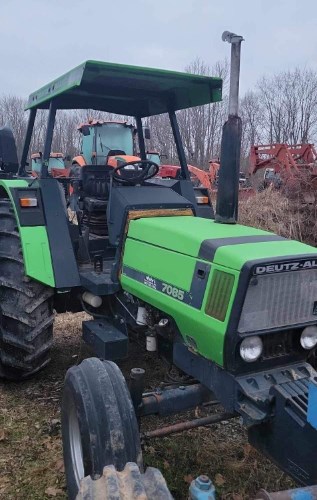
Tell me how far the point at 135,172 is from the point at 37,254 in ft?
3.51

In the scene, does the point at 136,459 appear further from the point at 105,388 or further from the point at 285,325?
the point at 285,325

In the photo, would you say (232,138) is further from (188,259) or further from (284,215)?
(284,215)

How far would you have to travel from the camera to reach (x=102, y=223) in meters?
4.32

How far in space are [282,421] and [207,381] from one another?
0.60m

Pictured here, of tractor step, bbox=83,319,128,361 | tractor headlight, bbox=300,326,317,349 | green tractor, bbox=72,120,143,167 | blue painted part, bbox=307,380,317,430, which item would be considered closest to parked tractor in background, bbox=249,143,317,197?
green tractor, bbox=72,120,143,167

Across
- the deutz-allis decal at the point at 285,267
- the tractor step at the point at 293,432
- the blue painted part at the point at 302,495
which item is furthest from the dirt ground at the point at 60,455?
the deutz-allis decal at the point at 285,267

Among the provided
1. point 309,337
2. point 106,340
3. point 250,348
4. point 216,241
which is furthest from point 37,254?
point 309,337

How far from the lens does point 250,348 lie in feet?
8.20

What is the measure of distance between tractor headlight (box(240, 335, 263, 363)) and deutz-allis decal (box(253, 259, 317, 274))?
33cm

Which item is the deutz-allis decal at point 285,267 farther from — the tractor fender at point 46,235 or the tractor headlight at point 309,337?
the tractor fender at point 46,235

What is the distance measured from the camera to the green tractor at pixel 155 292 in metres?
2.42

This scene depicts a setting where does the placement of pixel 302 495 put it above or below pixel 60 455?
above

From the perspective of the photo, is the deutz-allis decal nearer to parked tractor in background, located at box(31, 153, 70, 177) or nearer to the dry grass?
parked tractor in background, located at box(31, 153, 70, 177)

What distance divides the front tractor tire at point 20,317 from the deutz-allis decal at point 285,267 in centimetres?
201
